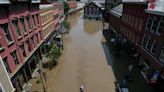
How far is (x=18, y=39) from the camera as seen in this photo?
17922 millimetres

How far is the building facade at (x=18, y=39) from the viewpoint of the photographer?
49.4 feet

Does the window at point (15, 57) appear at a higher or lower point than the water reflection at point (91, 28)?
higher

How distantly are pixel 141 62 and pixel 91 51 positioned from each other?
39.8 ft

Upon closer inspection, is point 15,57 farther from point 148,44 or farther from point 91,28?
point 91,28

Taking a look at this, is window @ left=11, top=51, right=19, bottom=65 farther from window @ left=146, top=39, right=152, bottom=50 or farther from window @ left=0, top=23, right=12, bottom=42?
window @ left=146, top=39, right=152, bottom=50

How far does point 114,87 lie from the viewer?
1962 cm

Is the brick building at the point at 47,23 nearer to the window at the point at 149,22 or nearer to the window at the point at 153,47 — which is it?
the window at the point at 149,22

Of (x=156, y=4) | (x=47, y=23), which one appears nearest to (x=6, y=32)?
(x=47, y=23)

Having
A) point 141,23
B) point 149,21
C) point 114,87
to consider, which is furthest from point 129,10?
Result: point 114,87

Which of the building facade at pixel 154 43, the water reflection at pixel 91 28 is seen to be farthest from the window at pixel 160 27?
the water reflection at pixel 91 28

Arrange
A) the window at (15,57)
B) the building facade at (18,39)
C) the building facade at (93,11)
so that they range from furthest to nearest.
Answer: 1. the building facade at (93,11)
2. the window at (15,57)
3. the building facade at (18,39)

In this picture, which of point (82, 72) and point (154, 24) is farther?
point (82, 72)

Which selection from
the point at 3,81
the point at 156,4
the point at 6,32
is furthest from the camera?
the point at 156,4

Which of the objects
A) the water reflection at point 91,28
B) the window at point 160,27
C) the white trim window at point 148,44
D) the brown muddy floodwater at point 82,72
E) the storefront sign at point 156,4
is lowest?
the brown muddy floodwater at point 82,72
